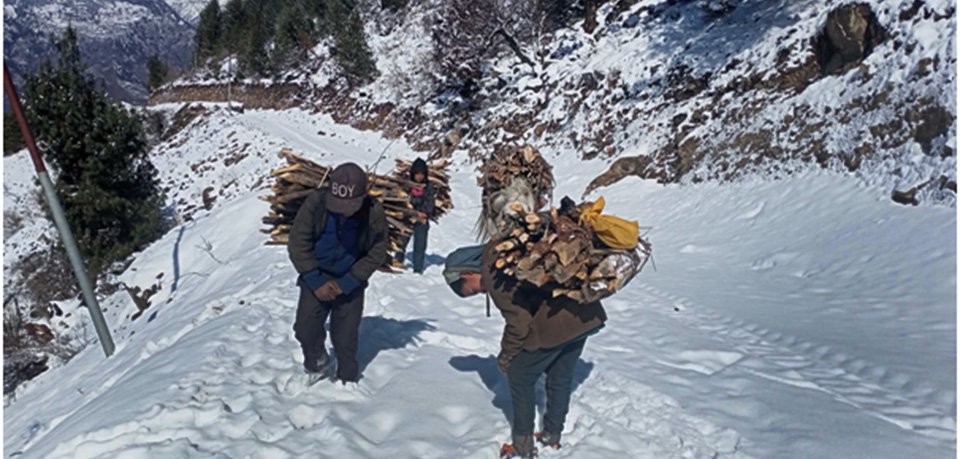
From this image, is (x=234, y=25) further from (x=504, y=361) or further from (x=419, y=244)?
(x=504, y=361)

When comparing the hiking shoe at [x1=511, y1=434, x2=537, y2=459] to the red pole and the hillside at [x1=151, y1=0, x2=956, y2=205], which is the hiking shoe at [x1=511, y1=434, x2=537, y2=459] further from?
the red pole

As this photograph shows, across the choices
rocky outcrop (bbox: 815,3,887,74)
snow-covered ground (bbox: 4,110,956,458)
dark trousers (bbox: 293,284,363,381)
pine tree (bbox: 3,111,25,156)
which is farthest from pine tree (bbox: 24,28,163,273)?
pine tree (bbox: 3,111,25,156)

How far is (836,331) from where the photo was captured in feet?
21.0

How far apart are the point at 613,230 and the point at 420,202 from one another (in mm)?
5597

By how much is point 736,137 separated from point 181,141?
3946 cm

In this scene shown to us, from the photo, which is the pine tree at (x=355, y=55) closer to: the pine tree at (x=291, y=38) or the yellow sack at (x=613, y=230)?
the pine tree at (x=291, y=38)

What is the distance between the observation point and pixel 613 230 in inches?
140

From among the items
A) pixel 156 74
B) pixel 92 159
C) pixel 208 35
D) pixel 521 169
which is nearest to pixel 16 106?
pixel 521 169

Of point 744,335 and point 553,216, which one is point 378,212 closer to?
point 553,216

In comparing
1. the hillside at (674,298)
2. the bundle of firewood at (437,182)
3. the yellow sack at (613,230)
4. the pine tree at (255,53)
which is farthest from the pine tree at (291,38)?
the yellow sack at (613,230)

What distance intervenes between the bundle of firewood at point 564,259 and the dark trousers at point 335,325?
1765 millimetres

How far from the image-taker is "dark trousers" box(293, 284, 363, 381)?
4.80m

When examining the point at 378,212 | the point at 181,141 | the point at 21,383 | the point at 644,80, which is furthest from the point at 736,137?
the point at 181,141

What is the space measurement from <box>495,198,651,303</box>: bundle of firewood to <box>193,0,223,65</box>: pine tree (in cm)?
7599
